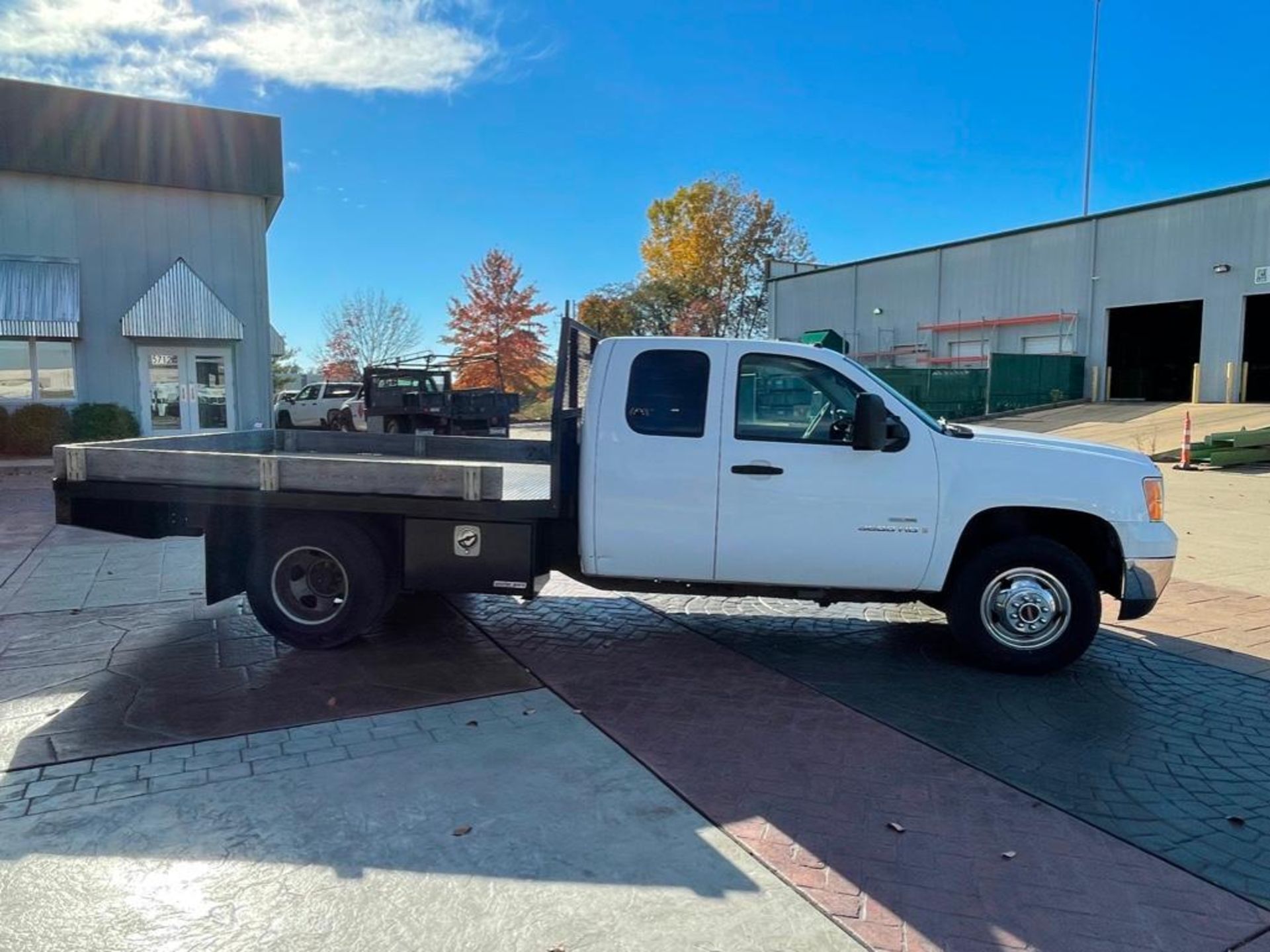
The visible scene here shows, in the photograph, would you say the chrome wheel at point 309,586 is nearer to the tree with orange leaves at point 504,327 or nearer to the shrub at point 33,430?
the shrub at point 33,430

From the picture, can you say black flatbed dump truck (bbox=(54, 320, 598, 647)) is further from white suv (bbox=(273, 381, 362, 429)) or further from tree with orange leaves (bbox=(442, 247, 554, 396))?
tree with orange leaves (bbox=(442, 247, 554, 396))

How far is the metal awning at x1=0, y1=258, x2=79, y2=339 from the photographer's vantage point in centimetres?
1814

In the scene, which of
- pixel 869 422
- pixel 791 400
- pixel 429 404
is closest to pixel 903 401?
pixel 869 422

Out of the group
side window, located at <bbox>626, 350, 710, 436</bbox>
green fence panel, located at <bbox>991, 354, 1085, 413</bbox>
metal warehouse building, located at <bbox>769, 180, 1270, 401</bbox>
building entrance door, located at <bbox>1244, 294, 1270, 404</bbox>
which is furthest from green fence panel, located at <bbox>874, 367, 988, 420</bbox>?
side window, located at <bbox>626, 350, 710, 436</bbox>

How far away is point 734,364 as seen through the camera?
5281mm

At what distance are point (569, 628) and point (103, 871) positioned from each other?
11.6 feet

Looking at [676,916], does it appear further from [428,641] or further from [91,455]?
[91,455]

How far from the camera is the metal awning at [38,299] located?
1814 cm

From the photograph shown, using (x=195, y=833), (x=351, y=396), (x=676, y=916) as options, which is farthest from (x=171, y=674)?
(x=351, y=396)

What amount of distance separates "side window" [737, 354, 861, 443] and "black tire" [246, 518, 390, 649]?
2.53 meters

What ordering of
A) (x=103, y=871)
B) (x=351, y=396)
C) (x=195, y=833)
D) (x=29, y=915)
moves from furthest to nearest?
(x=351, y=396)
(x=195, y=833)
(x=103, y=871)
(x=29, y=915)

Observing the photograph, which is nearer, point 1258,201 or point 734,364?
point 734,364

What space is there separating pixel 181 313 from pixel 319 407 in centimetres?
775

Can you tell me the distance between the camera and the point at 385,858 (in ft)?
10.6
